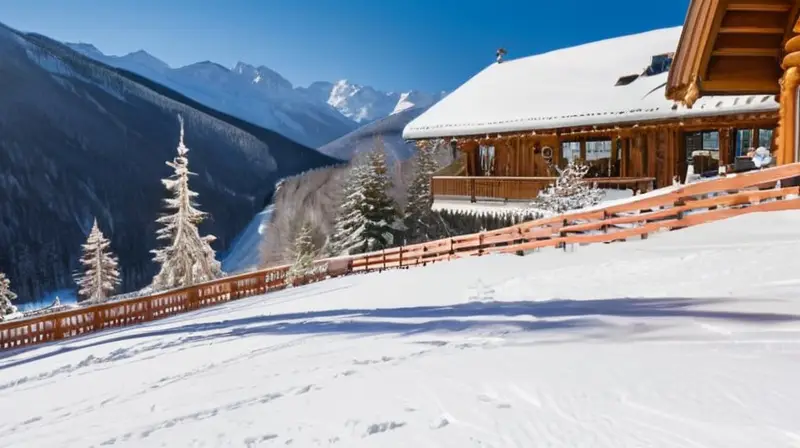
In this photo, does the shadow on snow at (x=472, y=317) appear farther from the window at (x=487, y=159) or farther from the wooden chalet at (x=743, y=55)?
the window at (x=487, y=159)

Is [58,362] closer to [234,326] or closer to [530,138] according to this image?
[234,326]

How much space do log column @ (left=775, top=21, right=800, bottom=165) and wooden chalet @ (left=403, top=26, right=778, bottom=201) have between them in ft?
17.1

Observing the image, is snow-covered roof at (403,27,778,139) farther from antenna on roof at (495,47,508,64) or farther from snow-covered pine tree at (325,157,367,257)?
snow-covered pine tree at (325,157,367,257)

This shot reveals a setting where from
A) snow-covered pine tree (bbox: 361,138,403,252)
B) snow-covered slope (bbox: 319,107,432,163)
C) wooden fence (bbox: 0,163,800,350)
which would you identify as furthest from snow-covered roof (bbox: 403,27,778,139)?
snow-covered slope (bbox: 319,107,432,163)

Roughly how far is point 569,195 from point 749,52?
24.4ft

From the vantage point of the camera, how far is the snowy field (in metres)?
3.26

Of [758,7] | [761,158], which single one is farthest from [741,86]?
[761,158]

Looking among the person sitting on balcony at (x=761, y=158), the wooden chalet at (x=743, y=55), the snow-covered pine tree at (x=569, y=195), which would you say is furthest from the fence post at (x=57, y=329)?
the person sitting on balcony at (x=761, y=158)

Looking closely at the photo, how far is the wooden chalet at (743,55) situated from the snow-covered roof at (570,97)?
17.2ft

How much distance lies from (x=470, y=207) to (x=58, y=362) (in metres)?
15.3

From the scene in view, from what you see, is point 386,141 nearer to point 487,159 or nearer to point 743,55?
point 487,159

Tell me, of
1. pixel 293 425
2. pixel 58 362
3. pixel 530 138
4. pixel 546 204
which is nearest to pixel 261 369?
pixel 293 425

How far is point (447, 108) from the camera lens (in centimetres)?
2452

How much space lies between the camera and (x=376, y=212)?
99.0 feet
